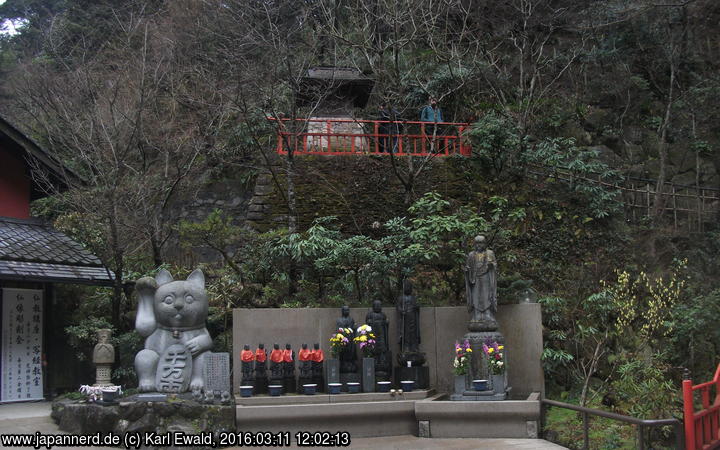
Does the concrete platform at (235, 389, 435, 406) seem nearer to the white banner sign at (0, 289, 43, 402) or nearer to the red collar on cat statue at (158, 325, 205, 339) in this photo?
the red collar on cat statue at (158, 325, 205, 339)

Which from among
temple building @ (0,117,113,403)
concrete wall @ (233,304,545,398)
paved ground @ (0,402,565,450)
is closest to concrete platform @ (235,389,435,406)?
paved ground @ (0,402,565,450)

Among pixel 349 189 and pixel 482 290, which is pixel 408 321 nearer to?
pixel 482 290

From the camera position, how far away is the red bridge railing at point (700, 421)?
8.30 metres

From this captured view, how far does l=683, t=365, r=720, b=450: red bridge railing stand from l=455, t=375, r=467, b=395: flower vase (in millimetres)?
3437

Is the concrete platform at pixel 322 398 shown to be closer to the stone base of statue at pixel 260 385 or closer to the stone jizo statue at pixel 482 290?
the stone base of statue at pixel 260 385

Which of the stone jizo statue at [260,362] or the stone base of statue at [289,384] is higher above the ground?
the stone jizo statue at [260,362]

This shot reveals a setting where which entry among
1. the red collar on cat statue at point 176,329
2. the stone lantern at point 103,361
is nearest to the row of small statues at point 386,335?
the red collar on cat statue at point 176,329

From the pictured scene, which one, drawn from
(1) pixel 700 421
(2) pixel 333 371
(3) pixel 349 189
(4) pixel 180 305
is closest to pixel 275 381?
(2) pixel 333 371

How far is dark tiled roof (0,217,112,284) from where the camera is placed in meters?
13.0

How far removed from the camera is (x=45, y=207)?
651 inches

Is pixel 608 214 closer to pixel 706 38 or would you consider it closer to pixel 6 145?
pixel 706 38

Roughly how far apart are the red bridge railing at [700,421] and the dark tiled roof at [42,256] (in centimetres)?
1119

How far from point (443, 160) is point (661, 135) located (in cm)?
873

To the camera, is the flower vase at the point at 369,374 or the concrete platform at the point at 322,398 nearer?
the concrete platform at the point at 322,398
